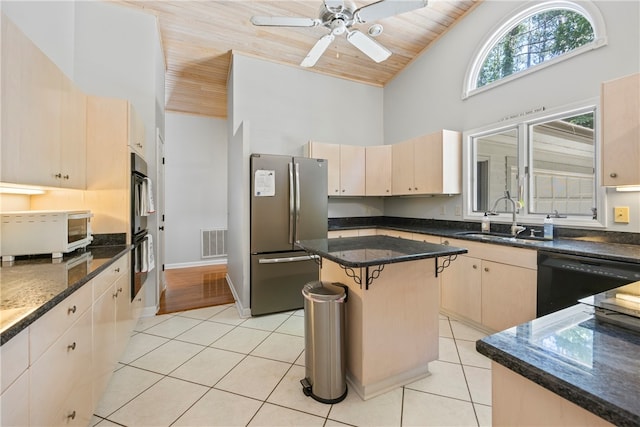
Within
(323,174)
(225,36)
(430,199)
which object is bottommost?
(430,199)

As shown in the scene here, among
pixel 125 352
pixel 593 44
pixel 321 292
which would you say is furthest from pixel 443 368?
pixel 593 44

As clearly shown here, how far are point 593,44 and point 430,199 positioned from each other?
7.10 feet

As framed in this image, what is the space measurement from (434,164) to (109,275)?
3409mm

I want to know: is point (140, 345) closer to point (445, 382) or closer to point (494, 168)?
point (445, 382)

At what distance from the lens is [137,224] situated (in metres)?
2.60

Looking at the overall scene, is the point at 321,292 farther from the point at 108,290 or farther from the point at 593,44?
the point at 593,44

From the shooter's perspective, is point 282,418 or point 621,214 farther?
point 621,214

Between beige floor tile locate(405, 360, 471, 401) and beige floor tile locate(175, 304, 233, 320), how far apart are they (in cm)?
223

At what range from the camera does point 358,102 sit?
15.3ft

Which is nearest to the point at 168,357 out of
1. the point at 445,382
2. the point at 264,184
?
the point at 264,184

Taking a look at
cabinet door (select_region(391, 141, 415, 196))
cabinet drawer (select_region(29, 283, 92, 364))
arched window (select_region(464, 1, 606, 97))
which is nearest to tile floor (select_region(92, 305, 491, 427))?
cabinet drawer (select_region(29, 283, 92, 364))

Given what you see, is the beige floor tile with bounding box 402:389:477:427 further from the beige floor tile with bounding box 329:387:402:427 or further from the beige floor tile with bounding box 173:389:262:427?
the beige floor tile with bounding box 173:389:262:427

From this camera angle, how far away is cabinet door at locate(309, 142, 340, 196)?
12.8 ft

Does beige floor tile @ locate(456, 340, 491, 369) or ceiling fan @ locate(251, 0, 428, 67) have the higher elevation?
ceiling fan @ locate(251, 0, 428, 67)
